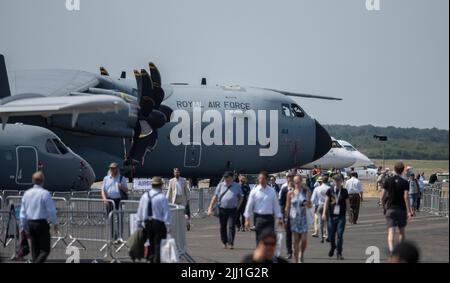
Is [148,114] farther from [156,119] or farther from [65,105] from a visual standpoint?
[65,105]

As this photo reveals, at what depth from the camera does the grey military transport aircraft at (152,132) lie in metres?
30.9

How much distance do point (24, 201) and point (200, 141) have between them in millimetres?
23215

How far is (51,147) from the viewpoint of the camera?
30906mm

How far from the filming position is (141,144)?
37031 mm

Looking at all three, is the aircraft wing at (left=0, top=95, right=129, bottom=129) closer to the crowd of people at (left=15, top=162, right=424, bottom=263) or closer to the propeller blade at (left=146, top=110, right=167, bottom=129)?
the crowd of people at (left=15, top=162, right=424, bottom=263)

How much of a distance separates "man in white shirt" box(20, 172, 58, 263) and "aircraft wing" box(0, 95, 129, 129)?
2.23m

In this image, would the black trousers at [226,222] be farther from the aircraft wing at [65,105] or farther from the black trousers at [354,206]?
the black trousers at [354,206]

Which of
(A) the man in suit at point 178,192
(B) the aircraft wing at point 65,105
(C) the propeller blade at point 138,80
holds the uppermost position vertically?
(B) the aircraft wing at point 65,105

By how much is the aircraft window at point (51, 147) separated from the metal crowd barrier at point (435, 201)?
1371cm

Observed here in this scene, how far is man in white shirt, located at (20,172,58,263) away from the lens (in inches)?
662

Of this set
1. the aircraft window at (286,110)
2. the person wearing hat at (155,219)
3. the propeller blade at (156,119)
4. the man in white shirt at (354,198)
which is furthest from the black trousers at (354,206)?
the person wearing hat at (155,219)

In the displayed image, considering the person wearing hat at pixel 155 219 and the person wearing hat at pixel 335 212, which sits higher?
the person wearing hat at pixel 155 219
